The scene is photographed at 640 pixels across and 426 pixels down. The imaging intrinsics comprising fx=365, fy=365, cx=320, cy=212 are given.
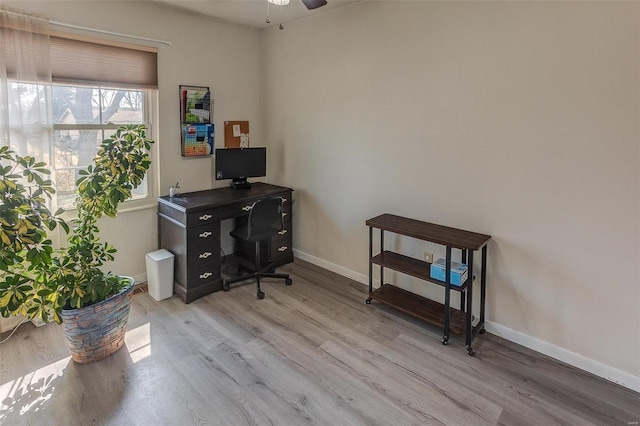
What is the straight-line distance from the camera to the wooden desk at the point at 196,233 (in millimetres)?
3213

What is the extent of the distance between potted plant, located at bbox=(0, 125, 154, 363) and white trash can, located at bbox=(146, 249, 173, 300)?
548 millimetres

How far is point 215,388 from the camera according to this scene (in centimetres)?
219

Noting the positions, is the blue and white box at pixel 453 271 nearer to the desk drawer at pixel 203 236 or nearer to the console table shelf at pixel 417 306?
the console table shelf at pixel 417 306

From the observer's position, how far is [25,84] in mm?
2633

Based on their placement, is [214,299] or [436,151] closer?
[436,151]

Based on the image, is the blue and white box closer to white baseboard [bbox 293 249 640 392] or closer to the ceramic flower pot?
white baseboard [bbox 293 249 640 392]

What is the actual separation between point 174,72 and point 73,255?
6.60 feet

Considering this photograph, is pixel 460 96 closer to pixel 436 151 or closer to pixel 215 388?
pixel 436 151

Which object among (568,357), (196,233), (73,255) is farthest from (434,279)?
(73,255)

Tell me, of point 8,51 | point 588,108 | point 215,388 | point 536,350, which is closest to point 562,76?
point 588,108

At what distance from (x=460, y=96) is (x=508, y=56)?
0.40 m

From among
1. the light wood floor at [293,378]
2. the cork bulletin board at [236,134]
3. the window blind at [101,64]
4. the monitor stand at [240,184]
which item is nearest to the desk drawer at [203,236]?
the light wood floor at [293,378]

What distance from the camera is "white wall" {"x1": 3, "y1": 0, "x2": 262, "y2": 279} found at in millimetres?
3090

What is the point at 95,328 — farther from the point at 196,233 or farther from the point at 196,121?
the point at 196,121
